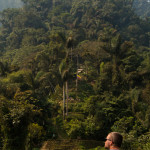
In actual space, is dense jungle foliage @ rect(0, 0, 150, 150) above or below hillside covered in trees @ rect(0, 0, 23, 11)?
below

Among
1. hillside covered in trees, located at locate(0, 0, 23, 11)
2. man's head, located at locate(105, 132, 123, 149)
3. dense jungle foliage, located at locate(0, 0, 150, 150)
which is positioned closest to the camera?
man's head, located at locate(105, 132, 123, 149)

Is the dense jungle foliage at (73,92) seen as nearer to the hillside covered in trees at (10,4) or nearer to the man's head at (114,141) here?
the man's head at (114,141)

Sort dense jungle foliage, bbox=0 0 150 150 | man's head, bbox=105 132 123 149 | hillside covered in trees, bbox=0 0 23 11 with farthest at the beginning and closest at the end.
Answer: hillside covered in trees, bbox=0 0 23 11 → dense jungle foliage, bbox=0 0 150 150 → man's head, bbox=105 132 123 149

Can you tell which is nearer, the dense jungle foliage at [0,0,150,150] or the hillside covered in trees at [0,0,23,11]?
the dense jungle foliage at [0,0,150,150]

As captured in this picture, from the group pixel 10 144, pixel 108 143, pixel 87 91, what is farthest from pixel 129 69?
pixel 108 143

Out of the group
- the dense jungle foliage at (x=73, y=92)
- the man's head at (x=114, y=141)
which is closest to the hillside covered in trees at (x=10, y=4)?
the dense jungle foliage at (x=73, y=92)

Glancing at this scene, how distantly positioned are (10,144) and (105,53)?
17545 millimetres

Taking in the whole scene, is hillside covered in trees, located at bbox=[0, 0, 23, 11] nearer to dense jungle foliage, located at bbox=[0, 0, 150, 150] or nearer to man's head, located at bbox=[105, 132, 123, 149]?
dense jungle foliage, located at bbox=[0, 0, 150, 150]

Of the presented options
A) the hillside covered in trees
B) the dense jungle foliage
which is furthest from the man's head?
the hillside covered in trees

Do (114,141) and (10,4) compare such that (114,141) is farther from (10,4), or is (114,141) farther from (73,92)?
(10,4)

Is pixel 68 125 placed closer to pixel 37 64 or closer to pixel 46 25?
pixel 37 64

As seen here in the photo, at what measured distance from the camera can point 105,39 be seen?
22969mm

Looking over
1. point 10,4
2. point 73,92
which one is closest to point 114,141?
point 73,92

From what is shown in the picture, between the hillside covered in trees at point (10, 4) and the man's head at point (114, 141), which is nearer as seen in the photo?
the man's head at point (114, 141)
